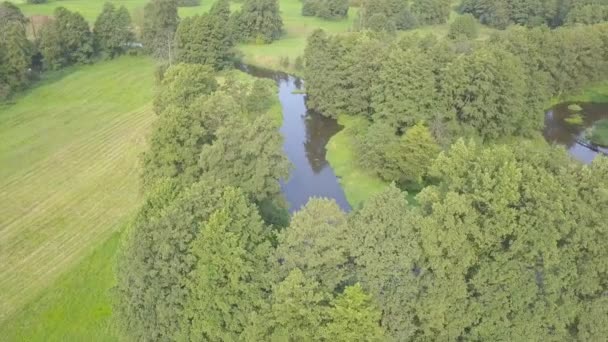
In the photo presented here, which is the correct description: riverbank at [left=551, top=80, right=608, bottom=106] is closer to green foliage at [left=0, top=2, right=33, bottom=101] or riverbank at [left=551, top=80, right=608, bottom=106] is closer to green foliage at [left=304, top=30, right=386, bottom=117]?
green foliage at [left=304, top=30, right=386, bottom=117]

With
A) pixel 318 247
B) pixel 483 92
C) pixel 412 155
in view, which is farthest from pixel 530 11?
pixel 318 247

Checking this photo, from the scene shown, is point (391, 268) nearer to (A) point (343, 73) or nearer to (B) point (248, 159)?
(B) point (248, 159)

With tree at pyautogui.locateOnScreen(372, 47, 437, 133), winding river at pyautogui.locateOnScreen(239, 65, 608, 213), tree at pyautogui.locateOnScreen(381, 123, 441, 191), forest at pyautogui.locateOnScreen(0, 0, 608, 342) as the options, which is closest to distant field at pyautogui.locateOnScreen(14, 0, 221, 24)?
winding river at pyautogui.locateOnScreen(239, 65, 608, 213)

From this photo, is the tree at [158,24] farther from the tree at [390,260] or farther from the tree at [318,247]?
the tree at [390,260]

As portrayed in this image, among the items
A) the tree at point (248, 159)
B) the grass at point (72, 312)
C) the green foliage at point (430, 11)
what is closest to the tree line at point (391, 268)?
the grass at point (72, 312)

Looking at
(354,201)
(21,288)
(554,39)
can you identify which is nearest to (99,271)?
(21,288)

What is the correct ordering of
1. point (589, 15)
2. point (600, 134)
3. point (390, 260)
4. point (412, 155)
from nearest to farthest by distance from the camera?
point (390, 260)
point (412, 155)
point (600, 134)
point (589, 15)

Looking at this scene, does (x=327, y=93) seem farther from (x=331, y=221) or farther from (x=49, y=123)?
(x=331, y=221)
